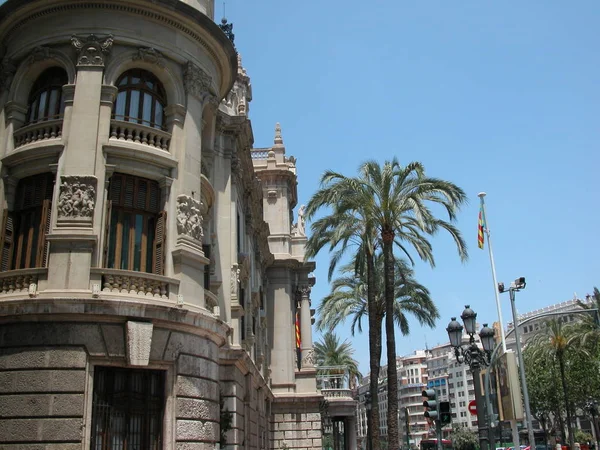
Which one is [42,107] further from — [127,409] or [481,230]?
[481,230]

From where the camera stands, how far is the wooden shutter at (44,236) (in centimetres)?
1534

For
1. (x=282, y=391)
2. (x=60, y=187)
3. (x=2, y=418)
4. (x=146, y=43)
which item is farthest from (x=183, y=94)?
(x=282, y=391)

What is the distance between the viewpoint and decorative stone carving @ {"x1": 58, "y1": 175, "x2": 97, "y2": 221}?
1520cm

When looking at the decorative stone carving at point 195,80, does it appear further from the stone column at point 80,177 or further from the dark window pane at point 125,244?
the dark window pane at point 125,244

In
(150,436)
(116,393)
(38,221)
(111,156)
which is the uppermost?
(111,156)

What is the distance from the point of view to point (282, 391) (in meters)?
38.1

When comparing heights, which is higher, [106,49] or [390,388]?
[106,49]

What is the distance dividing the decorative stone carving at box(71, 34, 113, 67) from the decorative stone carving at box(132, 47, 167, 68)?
2.55 ft

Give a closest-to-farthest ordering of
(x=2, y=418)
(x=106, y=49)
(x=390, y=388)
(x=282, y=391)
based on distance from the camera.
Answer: (x=2, y=418), (x=106, y=49), (x=390, y=388), (x=282, y=391)

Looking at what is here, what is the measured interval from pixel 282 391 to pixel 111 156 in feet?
82.2

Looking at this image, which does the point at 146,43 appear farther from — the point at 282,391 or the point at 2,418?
the point at 282,391

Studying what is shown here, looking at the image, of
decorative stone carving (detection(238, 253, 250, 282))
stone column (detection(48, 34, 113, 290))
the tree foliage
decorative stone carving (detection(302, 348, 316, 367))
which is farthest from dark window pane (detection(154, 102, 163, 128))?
the tree foliage

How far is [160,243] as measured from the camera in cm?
1650

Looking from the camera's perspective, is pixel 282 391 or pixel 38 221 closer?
pixel 38 221
